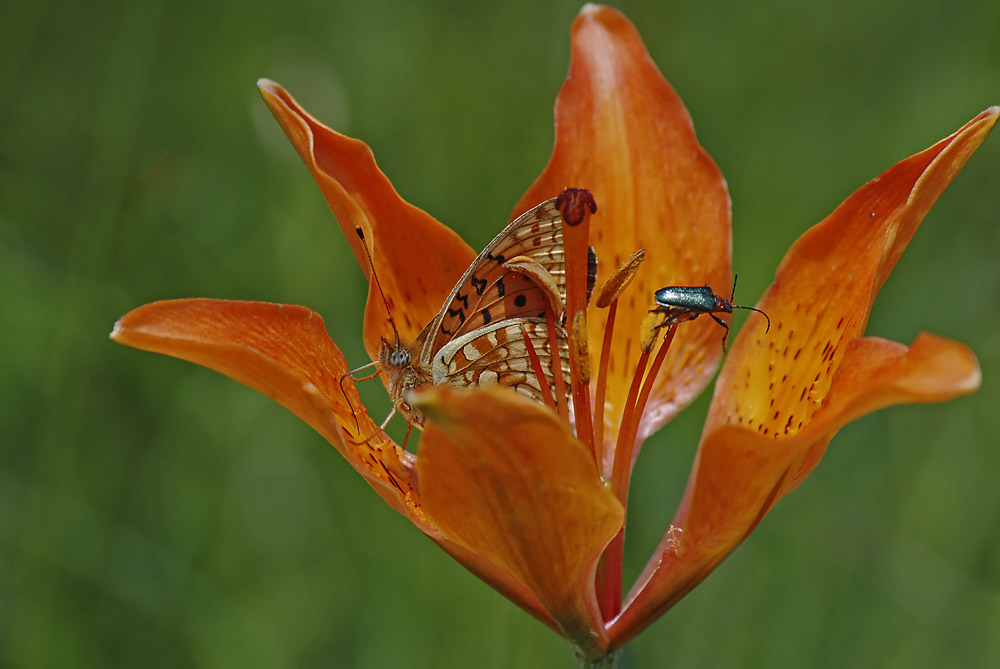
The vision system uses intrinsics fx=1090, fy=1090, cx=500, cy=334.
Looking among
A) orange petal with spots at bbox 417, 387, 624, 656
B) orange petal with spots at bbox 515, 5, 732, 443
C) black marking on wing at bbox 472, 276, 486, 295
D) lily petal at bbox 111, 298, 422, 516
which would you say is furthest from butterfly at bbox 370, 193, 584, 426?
orange petal with spots at bbox 417, 387, 624, 656

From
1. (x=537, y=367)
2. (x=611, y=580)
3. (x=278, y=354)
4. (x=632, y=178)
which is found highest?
(x=632, y=178)

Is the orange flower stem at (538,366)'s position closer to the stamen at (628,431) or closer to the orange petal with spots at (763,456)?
the stamen at (628,431)

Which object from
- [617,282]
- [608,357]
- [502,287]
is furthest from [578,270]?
[608,357]

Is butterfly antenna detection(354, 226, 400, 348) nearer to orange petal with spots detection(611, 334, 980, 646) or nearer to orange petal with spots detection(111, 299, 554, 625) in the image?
orange petal with spots detection(111, 299, 554, 625)

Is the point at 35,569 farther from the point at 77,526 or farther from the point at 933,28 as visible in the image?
the point at 933,28

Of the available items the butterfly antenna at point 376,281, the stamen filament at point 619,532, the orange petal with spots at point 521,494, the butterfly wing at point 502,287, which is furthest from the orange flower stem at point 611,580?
the butterfly antenna at point 376,281

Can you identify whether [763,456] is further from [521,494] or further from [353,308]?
[353,308]
